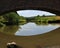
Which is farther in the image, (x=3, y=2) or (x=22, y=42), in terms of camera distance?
(x=22, y=42)

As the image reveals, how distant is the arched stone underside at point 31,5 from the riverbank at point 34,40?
0.73 meters

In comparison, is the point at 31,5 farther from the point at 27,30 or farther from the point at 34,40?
the point at 27,30

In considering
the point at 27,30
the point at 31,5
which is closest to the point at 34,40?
the point at 31,5

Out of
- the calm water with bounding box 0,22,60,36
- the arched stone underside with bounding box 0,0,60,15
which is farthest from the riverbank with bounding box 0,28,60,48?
the calm water with bounding box 0,22,60,36

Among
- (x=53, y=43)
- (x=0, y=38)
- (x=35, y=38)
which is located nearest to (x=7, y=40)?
(x=0, y=38)

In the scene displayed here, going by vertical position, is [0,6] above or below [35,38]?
above

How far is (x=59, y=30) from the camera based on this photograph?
5.39 m

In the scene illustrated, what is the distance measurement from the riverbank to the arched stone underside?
73 centimetres

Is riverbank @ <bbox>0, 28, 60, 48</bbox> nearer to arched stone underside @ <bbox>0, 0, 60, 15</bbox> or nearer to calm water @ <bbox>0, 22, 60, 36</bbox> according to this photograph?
arched stone underside @ <bbox>0, 0, 60, 15</bbox>

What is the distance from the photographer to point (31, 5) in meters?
4.92

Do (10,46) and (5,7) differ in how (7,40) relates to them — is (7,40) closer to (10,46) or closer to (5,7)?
(10,46)

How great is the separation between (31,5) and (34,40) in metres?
1.01

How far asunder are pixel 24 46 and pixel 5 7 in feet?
3.66

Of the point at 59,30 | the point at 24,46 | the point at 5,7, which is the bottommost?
the point at 24,46
